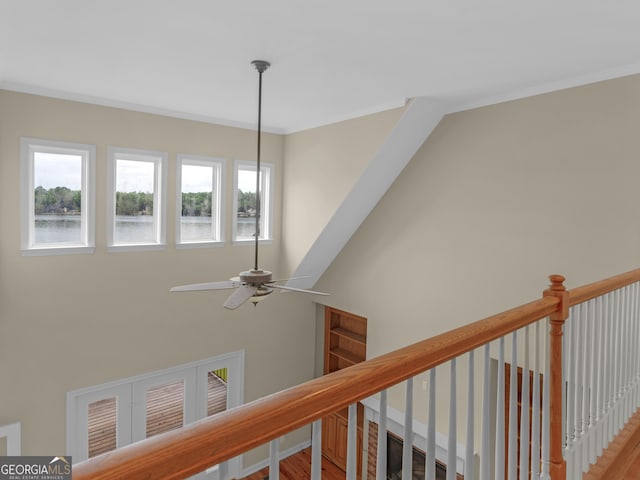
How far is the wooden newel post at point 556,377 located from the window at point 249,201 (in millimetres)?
4910

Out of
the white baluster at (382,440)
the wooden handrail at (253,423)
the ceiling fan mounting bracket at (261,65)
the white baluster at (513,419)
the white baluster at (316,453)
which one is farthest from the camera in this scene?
the ceiling fan mounting bracket at (261,65)

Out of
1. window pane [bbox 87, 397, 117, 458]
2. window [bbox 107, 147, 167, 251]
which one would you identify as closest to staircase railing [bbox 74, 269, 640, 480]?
window [bbox 107, 147, 167, 251]

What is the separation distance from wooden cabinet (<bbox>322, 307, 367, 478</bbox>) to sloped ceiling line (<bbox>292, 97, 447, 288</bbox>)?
1.04m

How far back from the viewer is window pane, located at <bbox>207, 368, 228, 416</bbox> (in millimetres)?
6180

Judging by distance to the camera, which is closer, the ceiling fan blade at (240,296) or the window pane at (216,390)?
the ceiling fan blade at (240,296)

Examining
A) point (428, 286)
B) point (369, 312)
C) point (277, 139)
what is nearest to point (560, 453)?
point (428, 286)

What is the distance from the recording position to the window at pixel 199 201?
18.2 feet

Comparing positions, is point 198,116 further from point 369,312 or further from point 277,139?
point 369,312

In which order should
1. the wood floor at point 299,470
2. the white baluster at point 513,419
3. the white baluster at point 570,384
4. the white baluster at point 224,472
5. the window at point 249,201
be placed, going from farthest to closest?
1. the window at point 249,201
2. the wood floor at point 299,470
3. the white baluster at point 570,384
4. the white baluster at point 513,419
5. the white baluster at point 224,472

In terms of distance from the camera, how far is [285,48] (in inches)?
123

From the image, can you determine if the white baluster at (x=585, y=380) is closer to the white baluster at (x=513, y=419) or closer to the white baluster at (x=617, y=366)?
the white baluster at (x=617, y=366)

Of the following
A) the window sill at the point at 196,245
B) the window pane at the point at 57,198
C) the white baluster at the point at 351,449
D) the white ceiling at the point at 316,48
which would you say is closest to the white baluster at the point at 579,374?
the white baluster at the point at 351,449

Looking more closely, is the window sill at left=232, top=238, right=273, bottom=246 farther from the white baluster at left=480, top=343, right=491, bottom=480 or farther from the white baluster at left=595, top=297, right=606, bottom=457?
the white baluster at left=480, top=343, right=491, bottom=480

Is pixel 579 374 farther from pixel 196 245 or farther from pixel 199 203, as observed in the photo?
pixel 199 203
